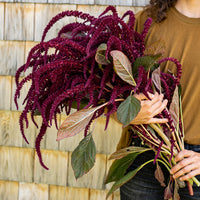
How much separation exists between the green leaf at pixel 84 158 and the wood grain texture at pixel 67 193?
974 mm

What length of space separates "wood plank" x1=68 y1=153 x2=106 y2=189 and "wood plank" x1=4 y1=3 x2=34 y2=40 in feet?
2.67

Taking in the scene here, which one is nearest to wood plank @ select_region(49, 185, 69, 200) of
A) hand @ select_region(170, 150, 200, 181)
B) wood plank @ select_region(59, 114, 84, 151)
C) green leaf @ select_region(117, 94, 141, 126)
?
wood plank @ select_region(59, 114, 84, 151)

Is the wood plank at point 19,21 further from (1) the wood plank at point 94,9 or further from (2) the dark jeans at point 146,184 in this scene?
(2) the dark jeans at point 146,184

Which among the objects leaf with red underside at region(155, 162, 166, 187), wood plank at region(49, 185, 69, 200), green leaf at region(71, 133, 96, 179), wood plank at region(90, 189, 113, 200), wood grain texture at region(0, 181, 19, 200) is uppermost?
green leaf at region(71, 133, 96, 179)

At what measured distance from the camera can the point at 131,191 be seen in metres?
1.23

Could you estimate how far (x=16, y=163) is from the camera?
6.26ft

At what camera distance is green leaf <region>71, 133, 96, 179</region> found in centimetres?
88

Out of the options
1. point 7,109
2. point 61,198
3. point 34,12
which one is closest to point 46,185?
point 61,198

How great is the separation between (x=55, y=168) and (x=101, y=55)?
118 cm

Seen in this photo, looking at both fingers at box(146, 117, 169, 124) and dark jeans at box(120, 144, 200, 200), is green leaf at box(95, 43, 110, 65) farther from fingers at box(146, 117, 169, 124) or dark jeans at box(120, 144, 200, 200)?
dark jeans at box(120, 144, 200, 200)

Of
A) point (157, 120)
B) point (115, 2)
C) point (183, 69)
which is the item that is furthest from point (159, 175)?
point (115, 2)

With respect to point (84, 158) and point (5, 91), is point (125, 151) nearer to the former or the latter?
point (84, 158)

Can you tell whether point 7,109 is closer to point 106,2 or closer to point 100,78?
point 106,2

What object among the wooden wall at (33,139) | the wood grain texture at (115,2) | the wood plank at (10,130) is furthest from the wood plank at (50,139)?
the wood grain texture at (115,2)
